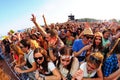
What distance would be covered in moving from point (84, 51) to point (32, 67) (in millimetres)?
1252

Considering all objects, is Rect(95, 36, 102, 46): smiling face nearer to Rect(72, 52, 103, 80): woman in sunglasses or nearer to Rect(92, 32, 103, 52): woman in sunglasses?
Rect(92, 32, 103, 52): woman in sunglasses

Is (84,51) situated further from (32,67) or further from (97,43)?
(32,67)

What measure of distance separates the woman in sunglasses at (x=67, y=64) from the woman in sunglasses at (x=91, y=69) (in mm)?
284

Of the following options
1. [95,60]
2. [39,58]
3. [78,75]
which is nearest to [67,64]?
[78,75]

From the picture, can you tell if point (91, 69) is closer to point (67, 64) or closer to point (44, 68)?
point (67, 64)

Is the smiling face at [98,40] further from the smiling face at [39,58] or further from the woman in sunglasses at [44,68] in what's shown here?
the smiling face at [39,58]

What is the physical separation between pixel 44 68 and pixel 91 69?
1.05 meters

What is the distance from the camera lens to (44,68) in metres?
6.60

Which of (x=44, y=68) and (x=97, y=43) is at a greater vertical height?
(x=97, y=43)

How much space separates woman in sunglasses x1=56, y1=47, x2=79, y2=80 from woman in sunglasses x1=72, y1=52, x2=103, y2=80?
0.28m

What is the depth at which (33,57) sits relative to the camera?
23.8 feet

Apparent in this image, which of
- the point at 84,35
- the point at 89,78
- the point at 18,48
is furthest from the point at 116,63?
the point at 18,48

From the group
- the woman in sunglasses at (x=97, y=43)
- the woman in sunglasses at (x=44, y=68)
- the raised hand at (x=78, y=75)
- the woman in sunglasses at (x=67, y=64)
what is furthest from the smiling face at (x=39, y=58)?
the woman in sunglasses at (x=97, y=43)

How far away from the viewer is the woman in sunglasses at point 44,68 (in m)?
6.49
